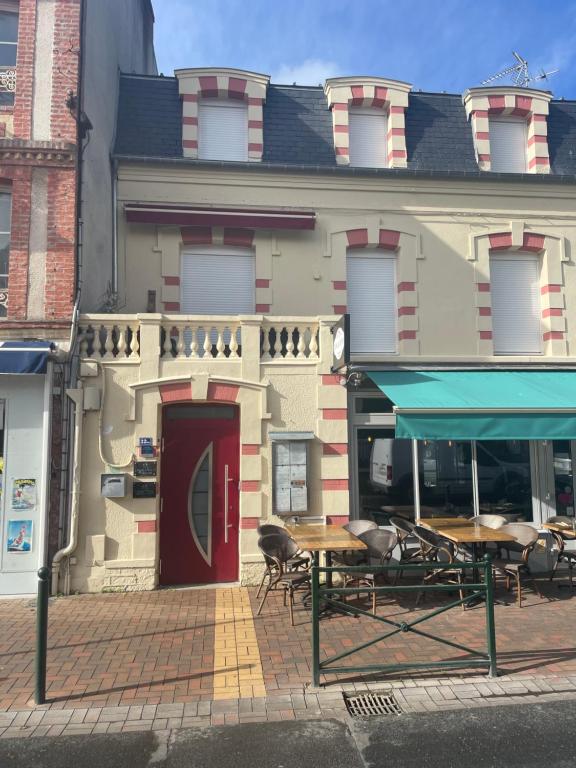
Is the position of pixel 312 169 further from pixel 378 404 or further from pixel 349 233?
pixel 378 404

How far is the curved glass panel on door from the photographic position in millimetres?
7457

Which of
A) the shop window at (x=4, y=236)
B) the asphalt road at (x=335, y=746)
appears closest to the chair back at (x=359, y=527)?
the asphalt road at (x=335, y=746)

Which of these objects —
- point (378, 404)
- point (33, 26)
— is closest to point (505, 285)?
point (378, 404)

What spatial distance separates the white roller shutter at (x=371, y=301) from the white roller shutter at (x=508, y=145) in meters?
2.87

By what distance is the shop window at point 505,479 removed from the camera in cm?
854

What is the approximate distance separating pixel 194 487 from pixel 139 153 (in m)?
Answer: 5.77

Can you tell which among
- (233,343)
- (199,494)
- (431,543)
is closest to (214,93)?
(233,343)

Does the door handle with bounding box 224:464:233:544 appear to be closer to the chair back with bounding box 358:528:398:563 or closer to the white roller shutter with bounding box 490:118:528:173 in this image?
the chair back with bounding box 358:528:398:563

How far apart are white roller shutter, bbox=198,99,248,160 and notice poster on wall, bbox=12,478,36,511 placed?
20.2 feet

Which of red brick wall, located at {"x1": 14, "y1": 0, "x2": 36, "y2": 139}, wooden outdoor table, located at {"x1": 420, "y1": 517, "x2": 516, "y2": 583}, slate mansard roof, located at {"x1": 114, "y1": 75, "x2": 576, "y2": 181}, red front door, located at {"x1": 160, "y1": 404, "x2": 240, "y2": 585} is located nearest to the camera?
wooden outdoor table, located at {"x1": 420, "y1": 517, "x2": 516, "y2": 583}

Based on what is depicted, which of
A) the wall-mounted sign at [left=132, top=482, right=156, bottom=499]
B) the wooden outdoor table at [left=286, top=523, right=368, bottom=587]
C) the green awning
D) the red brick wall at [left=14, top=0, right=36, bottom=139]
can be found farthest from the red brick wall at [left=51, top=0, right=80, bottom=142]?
the wooden outdoor table at [left=286, top=523, right=368, bottom=587]

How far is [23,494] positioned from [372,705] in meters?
5.12

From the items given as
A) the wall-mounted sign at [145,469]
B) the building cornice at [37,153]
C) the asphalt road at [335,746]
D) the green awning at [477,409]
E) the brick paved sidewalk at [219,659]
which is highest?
the building cornice at [37,153]

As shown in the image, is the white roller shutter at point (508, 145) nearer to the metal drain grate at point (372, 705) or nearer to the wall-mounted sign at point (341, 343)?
the wall-mounted sign at point (341, 343)
